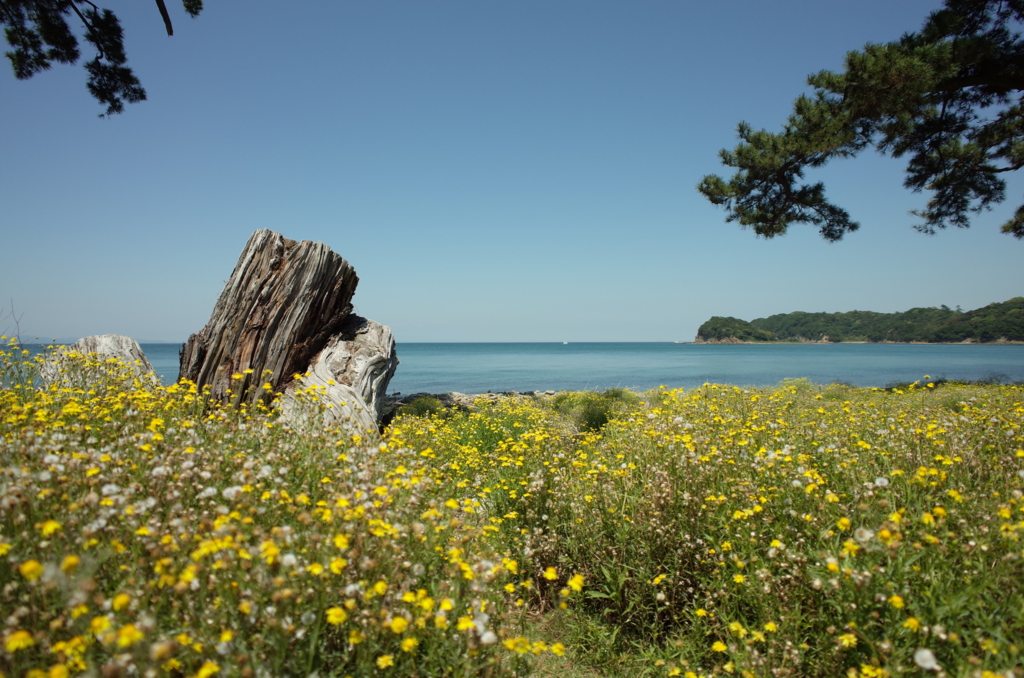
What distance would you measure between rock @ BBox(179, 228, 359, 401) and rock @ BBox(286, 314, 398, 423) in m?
0.50

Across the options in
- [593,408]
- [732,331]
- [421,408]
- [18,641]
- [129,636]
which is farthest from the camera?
[732,331]

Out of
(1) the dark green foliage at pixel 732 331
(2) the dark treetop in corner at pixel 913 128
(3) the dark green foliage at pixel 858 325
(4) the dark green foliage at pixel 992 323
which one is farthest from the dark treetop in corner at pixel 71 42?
(1) the dark green foliage at pixel 732 331

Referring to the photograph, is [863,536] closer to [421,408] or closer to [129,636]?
[129,636]

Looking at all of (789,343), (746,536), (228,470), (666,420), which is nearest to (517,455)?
(666,420)

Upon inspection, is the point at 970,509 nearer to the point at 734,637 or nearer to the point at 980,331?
the point at 734,637

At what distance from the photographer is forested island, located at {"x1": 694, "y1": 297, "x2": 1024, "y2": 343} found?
77500mm

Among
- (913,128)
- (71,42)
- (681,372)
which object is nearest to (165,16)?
(71,42)

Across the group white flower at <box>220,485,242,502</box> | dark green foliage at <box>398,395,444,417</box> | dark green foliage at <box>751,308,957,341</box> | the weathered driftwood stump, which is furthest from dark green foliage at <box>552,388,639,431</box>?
dark green foliage at <box>751,308,957,341</box>

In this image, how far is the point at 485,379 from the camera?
35.7 m

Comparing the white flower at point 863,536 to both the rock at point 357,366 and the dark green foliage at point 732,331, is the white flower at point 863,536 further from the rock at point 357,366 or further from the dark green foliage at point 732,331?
the dark green foliage at point 732,331

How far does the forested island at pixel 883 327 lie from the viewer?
254 feet

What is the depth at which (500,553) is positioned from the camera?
3.48 metres

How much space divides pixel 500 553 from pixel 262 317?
6.36 meters

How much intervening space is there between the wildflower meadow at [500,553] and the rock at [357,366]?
259 cm
